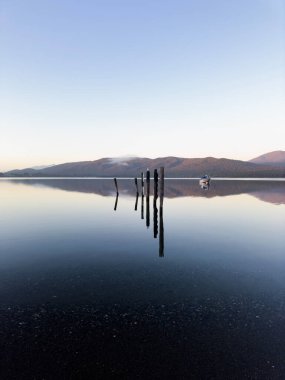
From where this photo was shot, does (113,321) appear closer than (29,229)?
Yes

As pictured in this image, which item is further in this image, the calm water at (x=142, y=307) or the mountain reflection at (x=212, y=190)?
the mountain reflection at (x=212, y=190)

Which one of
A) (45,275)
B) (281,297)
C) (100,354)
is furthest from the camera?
(45,275)

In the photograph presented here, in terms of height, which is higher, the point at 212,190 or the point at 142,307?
the point at 142,307

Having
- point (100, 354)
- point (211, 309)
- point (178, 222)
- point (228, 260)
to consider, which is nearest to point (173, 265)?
point (228, 260)

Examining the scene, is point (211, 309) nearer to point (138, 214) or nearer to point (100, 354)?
point (100, 354)

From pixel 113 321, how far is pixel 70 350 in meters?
1.46

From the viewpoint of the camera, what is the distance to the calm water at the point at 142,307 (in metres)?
5.76

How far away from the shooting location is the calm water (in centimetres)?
576

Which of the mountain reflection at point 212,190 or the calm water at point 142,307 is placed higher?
the calm water at point 142,307

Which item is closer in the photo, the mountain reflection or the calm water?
the calm water

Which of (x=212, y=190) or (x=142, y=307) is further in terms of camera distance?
(x=212, y=190)

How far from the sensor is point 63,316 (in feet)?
25.1

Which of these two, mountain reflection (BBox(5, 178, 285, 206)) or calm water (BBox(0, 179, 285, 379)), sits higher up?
calm water (BBox(0, 179, 285, 379))

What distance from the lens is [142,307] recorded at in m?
8.16
